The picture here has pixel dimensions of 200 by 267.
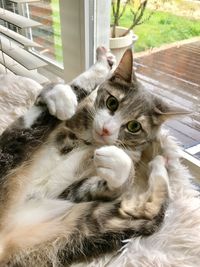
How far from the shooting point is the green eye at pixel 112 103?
900 mm

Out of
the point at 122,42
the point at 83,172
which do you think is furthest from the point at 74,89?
the point at 122,42

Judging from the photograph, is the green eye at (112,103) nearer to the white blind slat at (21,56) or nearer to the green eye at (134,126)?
the green eye at (134,126)

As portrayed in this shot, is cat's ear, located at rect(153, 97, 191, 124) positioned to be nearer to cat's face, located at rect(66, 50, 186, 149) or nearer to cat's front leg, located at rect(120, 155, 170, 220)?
cat's face, located at rect(66, 50, 186, 149)

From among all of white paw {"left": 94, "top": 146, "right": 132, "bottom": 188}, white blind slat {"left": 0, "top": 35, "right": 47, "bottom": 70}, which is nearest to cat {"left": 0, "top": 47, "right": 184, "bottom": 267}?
white paw {"left": 94, "top": 146, "right": 132, "bottom": 188}

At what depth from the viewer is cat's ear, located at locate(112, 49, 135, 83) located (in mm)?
860

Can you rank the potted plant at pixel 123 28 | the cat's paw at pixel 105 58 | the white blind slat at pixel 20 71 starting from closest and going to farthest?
1. the cat's paw at pixel 105 58
2. the potted plant at pixel 123 28
3. the white blind slat at pixel 20 71

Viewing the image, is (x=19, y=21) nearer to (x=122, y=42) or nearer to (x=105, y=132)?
(x=122, y=42)

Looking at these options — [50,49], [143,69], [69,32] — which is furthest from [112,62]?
[50,49]

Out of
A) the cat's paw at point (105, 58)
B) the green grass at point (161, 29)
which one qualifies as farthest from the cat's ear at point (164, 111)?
the green grass at point (161, 29)

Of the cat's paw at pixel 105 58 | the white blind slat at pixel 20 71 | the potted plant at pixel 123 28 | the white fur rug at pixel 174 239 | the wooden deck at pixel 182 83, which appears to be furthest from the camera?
the white blind slat at pixel 20 71

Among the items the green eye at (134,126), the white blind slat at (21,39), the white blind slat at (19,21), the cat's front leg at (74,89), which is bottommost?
the green eye at (134,126)

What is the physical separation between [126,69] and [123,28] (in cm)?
57

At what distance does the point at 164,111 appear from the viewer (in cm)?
88

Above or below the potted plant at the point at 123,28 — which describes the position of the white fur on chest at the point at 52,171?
below
